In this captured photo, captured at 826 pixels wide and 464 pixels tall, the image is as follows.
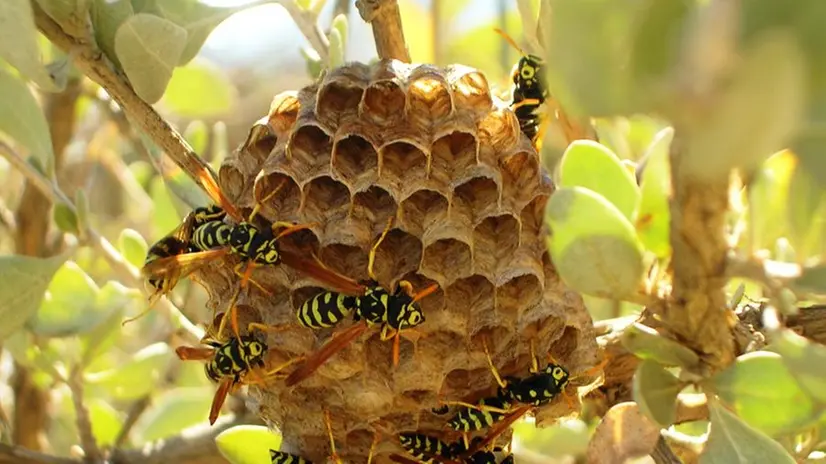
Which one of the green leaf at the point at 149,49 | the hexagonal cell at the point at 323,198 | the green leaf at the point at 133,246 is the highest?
the green leaf at the point at 149,49

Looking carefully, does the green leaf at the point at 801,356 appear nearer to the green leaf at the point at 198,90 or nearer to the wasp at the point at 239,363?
the wasp at the point at 239,363

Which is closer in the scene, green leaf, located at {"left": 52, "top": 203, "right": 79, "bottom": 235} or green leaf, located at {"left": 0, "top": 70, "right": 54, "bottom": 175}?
green leaf, located at {"left": 0, "top": 70, "right": 54, "bottom": 175}

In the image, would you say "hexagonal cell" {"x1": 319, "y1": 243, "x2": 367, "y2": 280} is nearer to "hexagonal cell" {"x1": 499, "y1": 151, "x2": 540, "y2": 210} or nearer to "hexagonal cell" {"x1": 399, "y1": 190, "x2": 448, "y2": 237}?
"hexagonal cell" {"x1": 399, "y1": 190, "x2": 448, "y2": 237}

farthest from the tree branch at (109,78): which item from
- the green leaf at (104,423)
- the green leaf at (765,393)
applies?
the green leaf at (104,423)

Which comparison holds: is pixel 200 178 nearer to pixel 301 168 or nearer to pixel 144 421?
pixel 301 168

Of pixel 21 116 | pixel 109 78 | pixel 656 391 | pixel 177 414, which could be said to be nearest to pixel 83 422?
pixel 177 414

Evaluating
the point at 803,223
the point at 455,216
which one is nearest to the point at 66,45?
the point at 455,216

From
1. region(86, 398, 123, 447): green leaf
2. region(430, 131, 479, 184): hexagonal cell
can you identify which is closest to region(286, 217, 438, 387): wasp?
region(430, 131, 479, 184): hexagonal cell
